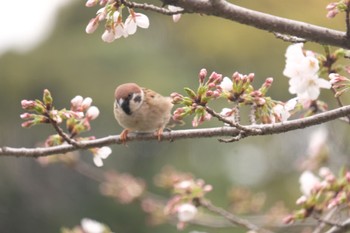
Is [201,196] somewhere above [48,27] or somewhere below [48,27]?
below

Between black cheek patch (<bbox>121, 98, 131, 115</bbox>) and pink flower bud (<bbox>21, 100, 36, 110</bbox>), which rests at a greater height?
black cheek patch (<bbox>121, 98, 131, 115</bbox>)

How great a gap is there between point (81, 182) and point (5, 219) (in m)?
1.47

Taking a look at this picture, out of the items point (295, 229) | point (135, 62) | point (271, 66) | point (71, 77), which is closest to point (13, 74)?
point (71, 77)

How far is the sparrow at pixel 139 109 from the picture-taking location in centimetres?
342

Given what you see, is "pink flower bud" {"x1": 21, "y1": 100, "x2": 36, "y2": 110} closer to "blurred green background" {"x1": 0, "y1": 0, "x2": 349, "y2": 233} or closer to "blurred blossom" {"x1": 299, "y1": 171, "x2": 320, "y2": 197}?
"blurred blossom" {"x1": 299, "y1": 171, "x2": 320, "y2": 197}

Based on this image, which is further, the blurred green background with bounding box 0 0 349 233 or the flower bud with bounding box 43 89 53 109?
the blurred green background with bounding box 0 0 349 233

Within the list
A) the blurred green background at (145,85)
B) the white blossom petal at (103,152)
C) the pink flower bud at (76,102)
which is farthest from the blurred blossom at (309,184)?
the blurred green background at (145,85)

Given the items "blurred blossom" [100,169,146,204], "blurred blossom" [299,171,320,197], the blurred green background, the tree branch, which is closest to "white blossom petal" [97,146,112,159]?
"blurred blossom" [299,171,320,197]

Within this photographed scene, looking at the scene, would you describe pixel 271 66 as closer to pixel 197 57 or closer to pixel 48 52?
pixel 197 57

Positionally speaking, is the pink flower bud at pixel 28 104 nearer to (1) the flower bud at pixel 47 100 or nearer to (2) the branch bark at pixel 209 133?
(1) the flower bud at pixel 47 100

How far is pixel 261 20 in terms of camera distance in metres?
1.94

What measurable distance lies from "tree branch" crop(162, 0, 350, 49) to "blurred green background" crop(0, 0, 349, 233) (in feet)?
22.8

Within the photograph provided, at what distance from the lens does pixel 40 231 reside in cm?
1195

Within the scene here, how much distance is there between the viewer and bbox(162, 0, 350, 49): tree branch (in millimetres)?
1914
